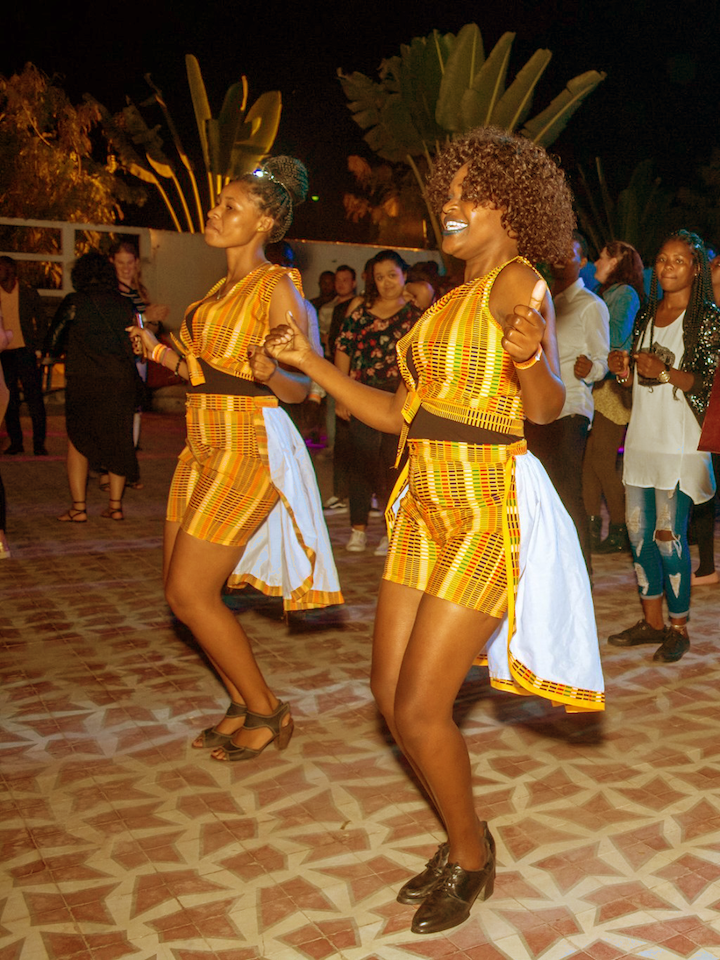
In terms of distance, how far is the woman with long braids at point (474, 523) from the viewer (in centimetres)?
269

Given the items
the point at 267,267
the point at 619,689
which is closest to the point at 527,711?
the point at 619,689

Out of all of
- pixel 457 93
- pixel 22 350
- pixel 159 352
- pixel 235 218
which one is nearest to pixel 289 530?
pixel 159 352

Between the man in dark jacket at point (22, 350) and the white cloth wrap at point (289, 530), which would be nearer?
the white cloth wrap at point (289, 530)

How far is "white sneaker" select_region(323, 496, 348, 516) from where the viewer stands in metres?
8.86

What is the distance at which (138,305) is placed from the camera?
7.87 m

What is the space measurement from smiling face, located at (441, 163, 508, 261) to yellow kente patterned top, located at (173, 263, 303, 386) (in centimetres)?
108

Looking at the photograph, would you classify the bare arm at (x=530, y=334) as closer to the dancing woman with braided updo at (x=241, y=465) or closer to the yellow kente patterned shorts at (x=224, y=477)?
the dancing woman with braided updo at (x=241, y=465)

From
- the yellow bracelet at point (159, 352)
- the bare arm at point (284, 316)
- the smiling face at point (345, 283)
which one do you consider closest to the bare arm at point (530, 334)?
the bare arm at point (284, 316)

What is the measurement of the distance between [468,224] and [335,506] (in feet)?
20.4

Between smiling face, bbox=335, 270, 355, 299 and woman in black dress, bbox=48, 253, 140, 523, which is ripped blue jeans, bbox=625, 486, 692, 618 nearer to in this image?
woman in black dress, bbox=48, 253, 140, 523

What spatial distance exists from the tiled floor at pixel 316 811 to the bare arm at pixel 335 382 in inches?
54.0

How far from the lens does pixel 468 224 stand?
283cm

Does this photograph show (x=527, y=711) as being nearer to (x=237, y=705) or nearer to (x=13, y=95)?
(x=237, y=705)

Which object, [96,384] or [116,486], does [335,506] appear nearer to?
[116,486]
